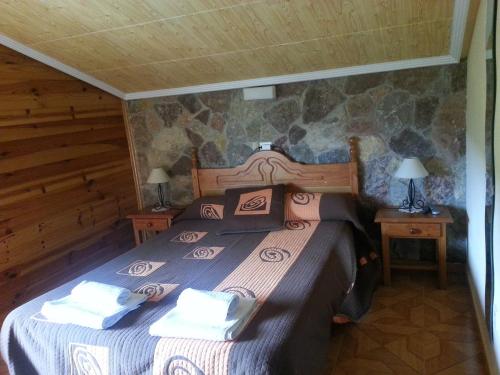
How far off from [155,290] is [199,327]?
0.57m

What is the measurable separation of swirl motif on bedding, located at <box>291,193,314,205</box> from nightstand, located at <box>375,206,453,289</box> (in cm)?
54

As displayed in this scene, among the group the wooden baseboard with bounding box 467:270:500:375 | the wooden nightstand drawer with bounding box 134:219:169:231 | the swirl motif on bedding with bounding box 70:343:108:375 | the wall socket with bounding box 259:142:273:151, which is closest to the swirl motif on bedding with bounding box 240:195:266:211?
the wall socket with bounding box 259:142:273:151

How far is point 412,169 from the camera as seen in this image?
2.90 meters

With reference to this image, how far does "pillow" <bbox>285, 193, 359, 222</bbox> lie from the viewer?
301 centimetres

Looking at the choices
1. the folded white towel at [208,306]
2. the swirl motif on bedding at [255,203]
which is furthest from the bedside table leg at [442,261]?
the folded white towel at [208,306]

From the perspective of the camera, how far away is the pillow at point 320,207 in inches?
118

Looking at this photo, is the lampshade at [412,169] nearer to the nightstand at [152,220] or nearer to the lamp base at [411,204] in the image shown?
the lamp base at [411,204]

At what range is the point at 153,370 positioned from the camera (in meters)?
1.56

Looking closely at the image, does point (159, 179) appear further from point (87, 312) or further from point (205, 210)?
point (87, 312)

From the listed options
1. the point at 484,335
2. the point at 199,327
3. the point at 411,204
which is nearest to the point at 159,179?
the point at 411,204

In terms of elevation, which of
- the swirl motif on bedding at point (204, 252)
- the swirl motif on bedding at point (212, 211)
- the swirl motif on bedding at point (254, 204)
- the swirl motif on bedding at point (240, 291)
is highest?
the swirl motif on bedding at point (254, 204)

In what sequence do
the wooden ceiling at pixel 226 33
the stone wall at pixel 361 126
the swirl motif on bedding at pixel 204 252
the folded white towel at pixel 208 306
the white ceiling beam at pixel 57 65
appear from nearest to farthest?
the folded white towel at pixel 208 306, the wooden ceiling at pixel 226 33, the swirl motif on bedding at pixel 204 252, the white ceiling beam at pixel 57 65, the stone wall at pixel 361 126

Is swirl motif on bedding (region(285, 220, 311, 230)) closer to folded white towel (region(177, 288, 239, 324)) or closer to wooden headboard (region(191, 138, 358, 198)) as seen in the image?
wooden headboard (region(191, 138, 358, 198))

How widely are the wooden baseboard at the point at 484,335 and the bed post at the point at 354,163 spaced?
1066 millimetres
